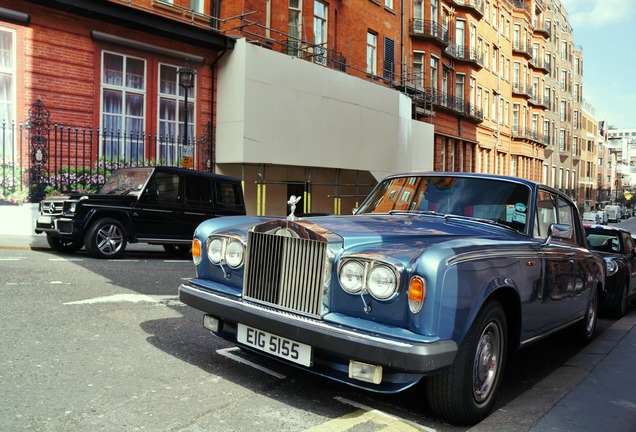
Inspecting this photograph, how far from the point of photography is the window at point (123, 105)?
52.6 ft

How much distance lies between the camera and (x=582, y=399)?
442 cm

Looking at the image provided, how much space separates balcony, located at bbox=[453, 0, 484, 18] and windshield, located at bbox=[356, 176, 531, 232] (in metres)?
34.0

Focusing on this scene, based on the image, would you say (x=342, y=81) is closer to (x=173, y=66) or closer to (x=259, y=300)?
(x=173, y=66)

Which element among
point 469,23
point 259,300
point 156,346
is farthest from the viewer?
point 469,23

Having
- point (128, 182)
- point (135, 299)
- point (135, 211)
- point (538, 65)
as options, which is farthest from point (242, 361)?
point (538, 65)

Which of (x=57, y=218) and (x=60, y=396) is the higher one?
(x=57, y=218)

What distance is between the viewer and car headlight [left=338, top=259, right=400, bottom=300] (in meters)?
3.38

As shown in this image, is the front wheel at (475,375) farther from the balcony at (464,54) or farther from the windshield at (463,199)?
the balcony at (464,54)

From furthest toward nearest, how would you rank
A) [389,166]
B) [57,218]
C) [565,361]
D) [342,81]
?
[389,166]
[342,81]
[57,218]
[565,361]

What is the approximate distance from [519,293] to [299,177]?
60.9ft

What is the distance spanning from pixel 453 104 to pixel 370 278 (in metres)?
34.0

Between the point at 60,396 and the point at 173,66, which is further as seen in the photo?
the point at 173,66

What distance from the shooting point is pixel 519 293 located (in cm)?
412

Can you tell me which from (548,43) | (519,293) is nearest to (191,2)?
(519,293)
